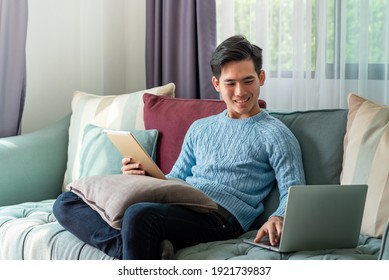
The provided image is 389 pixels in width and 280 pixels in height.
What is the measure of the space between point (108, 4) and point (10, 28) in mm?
652

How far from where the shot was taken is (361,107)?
7.53 feet

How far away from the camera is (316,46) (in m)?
2.94

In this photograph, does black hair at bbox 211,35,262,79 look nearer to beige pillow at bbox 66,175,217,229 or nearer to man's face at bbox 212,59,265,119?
man's face at bbox 212,59,265,119

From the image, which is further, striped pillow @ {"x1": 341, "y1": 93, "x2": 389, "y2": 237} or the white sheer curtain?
the white sheer curtain

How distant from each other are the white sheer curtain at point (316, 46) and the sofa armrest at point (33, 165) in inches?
35.2

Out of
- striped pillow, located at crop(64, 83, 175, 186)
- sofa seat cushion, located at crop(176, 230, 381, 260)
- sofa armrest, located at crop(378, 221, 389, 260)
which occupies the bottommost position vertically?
sofa seat cushion, located at crop(176, 230, 381, 260)

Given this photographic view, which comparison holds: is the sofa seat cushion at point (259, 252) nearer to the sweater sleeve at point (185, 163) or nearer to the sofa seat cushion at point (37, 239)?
the sofa seat cushion at point (37, 239)

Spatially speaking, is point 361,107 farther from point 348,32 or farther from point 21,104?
point 21,104

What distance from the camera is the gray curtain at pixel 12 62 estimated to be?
3129 millimetres

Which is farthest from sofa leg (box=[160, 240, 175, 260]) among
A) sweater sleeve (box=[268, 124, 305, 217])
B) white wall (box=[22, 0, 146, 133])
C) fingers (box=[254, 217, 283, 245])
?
white wall (box=[22, 0, 146, 133])

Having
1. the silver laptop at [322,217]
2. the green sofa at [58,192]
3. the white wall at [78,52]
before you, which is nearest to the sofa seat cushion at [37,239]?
the green sofa at [58,192]

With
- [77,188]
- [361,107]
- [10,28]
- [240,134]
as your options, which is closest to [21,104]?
[10,28]

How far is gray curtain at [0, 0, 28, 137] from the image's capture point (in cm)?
313
